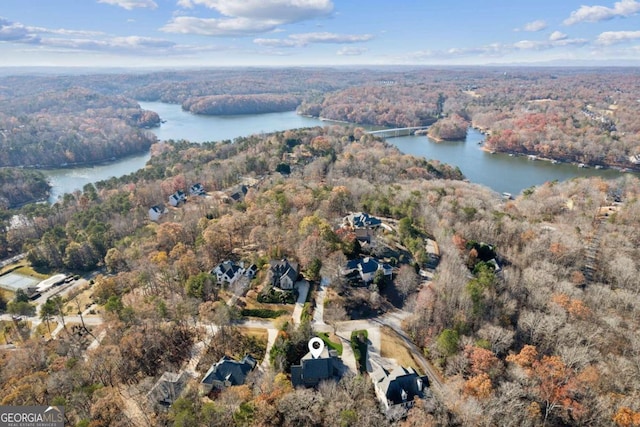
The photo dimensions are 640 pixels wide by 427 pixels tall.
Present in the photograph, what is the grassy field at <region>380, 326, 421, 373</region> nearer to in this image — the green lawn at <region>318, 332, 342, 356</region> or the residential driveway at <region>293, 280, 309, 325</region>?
the green lawn at <region>318, 332, 342, 356</region>

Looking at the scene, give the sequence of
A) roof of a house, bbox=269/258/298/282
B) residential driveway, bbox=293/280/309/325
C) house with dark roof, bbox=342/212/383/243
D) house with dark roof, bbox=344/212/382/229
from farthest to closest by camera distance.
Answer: house with dark roof, bbox=344/212/382/229, house with dark roof, bbox=342/212/383/243, roof of a house, bbox=269/258/298/282, residential driveway, bbox=293/280/309/325

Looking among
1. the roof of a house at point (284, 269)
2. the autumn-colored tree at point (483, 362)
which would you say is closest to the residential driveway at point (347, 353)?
the roof of a house at point (284, 269)

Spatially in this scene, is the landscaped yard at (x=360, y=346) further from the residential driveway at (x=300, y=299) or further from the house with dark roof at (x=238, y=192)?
the house with dark roof at (x=238, y=192)

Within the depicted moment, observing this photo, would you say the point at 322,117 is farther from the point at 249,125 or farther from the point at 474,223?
the point at 474,223

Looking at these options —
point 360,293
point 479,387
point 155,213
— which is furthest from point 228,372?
point 155,213

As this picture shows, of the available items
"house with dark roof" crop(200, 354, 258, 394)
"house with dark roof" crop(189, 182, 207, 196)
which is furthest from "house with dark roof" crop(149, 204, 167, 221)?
"house with dark roof" crop(200, 354, 258, 394)

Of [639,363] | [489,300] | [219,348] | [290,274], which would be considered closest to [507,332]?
[489,300]

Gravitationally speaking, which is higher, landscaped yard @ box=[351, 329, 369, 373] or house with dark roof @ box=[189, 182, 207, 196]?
house with dark roof @ box=[189, 182, 207, 196]
